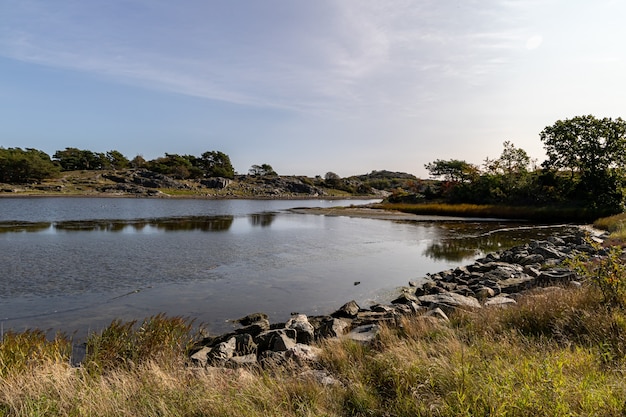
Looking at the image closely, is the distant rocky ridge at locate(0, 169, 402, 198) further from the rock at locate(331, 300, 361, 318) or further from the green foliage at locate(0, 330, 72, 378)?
the green foliage at locate(0, 330, 72, 378)

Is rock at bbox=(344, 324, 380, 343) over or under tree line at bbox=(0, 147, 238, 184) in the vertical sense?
under

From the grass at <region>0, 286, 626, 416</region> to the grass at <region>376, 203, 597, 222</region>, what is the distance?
45902 millimetres

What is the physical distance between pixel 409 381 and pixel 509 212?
53911 mm

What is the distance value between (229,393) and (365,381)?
178 cm

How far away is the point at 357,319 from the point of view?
1016 centimetres

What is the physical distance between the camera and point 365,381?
16.0 feet

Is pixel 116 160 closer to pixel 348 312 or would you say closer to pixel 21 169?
pixel 21 169

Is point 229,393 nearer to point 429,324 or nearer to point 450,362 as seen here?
point 450,362

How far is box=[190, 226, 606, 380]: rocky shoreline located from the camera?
280 inches

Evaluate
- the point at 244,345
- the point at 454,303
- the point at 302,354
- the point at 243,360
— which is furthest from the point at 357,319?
the point at 243,360

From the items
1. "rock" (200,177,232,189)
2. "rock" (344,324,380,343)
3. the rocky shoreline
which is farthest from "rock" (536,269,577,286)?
"rock" (200,177,232,189)

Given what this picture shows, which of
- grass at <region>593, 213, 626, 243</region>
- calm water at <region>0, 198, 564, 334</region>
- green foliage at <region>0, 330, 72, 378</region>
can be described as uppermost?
grass at <region>593, 213, 626, 243</region>

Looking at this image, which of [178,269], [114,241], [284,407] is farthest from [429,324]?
[114,241]

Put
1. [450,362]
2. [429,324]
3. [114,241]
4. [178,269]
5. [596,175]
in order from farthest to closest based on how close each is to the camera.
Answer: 1. [596,175]
2. [114,241]
3. [178,269]
4. [429,324]
5. [450,362]
